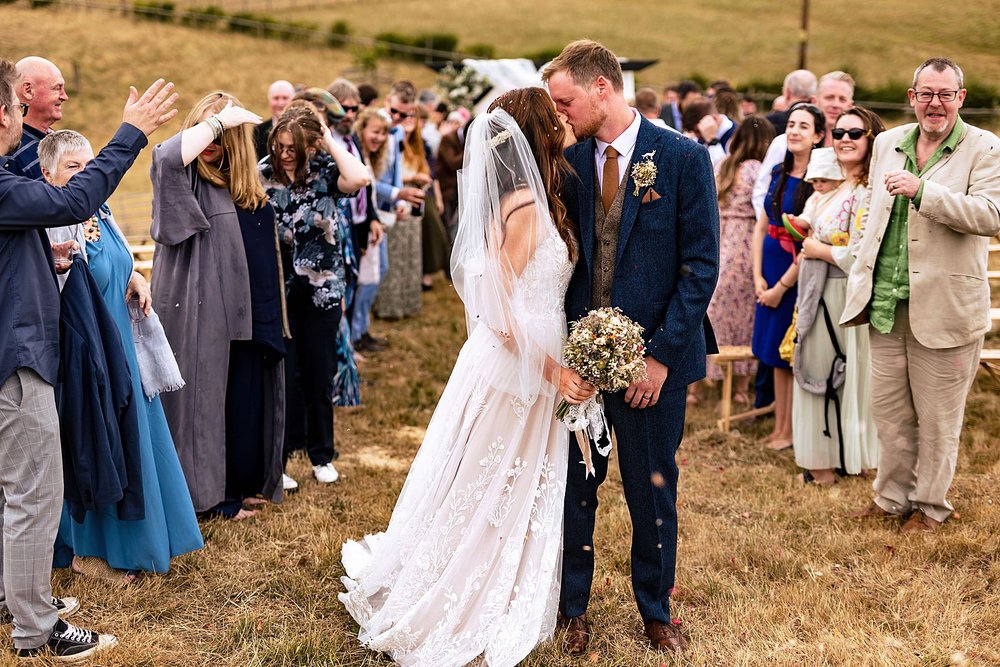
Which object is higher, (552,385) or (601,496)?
(552,385)

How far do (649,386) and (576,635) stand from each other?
117cm

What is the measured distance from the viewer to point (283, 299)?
514cm

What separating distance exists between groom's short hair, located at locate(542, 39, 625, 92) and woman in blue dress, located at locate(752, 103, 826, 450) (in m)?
2.96

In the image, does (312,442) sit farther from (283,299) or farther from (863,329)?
(863,329)

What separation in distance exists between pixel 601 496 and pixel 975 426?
3159 mm

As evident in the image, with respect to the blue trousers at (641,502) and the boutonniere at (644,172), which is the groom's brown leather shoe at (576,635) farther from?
the boutonniere at (644,172)

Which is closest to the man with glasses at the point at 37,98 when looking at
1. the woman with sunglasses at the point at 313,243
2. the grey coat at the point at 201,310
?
the grey coat at the point at 201,310

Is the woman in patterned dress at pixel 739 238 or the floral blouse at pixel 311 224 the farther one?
the woman in patterned dress at pixel 739 238

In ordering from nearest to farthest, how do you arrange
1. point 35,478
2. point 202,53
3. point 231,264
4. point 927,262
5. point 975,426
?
1. point 35,478
2. point 927,262
3. point 231,264
4. point 975,426
5. point 202,53

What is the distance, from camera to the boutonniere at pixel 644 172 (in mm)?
3301

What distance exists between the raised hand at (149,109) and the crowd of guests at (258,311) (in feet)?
0.04

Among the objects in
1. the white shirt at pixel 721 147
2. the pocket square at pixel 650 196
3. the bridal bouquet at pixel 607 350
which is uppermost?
the pocket square at pixel 650 196

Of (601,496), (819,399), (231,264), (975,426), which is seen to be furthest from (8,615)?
(975,426)

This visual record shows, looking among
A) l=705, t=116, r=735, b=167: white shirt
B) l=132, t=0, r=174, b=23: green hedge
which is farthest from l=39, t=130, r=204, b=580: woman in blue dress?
l=132, t=0, r=174, b=23: green hedge
